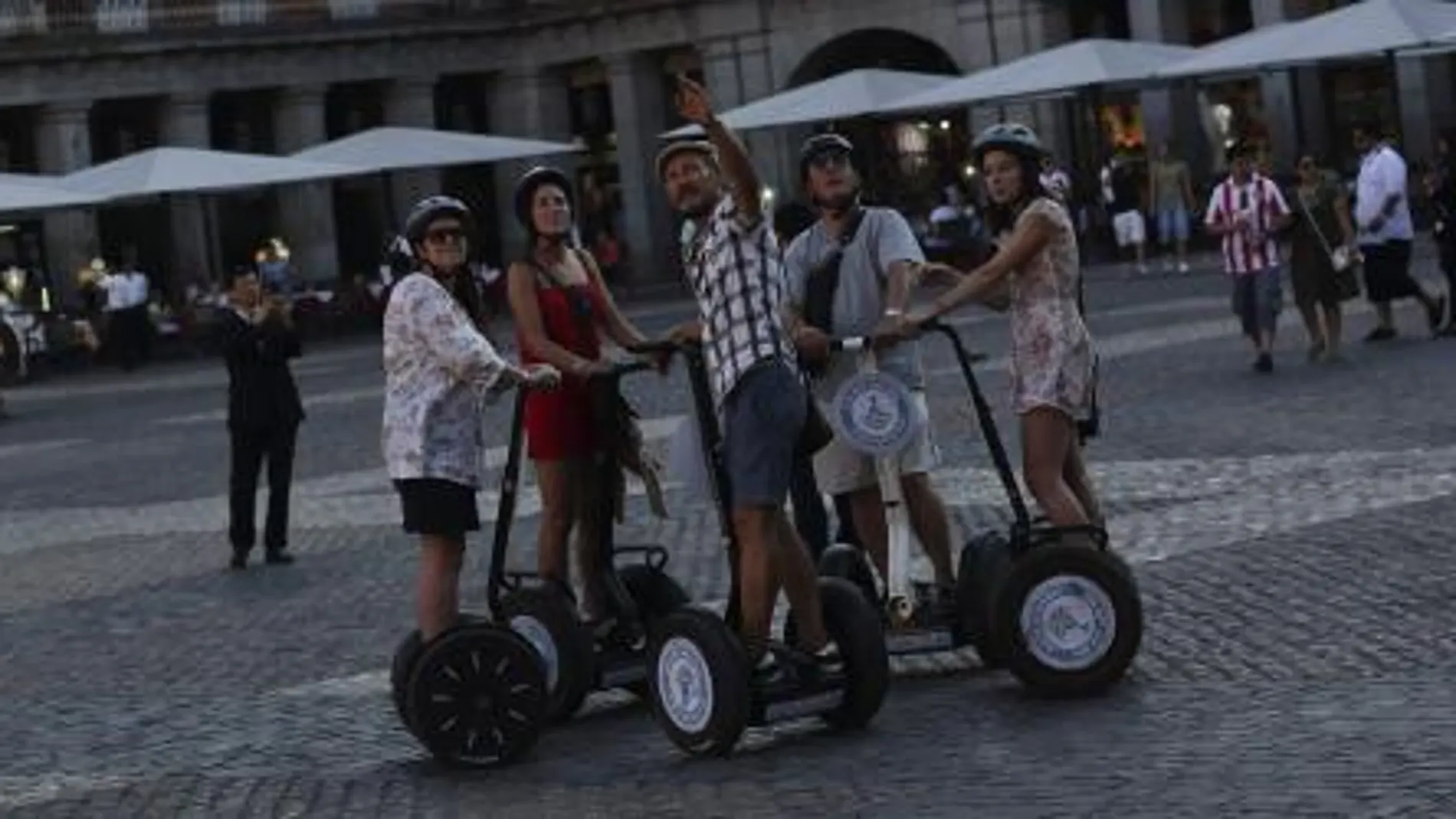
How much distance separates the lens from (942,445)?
17.1m

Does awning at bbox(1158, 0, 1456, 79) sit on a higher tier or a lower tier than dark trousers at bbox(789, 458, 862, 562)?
higher

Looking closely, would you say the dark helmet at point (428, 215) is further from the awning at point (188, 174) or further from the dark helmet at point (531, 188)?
the awning at point (188, 174)

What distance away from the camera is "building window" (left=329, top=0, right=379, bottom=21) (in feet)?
162

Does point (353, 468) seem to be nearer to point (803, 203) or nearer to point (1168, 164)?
point (803, 203)

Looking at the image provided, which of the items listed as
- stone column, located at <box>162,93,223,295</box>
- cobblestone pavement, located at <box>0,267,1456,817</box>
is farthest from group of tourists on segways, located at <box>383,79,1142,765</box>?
stone column, located at <box>162,93,223,295</box>

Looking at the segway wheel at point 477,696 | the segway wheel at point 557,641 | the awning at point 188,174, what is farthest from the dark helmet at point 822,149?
the awning at point 188,174

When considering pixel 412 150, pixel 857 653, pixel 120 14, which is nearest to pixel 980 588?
pixel 857 653

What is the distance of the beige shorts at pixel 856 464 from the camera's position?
31.9 feet

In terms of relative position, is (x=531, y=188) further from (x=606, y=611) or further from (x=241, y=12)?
(x=241, y=12)

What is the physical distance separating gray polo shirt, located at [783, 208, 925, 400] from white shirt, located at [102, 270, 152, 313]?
103 ft

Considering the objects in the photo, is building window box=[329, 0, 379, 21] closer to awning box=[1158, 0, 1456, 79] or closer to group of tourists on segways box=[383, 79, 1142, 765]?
awning box=[1158, 0, 1456, 79]

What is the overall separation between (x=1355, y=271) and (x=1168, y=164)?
14756 mm

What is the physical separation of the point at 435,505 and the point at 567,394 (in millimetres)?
746

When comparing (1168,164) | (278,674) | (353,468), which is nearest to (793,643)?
(278,674)
